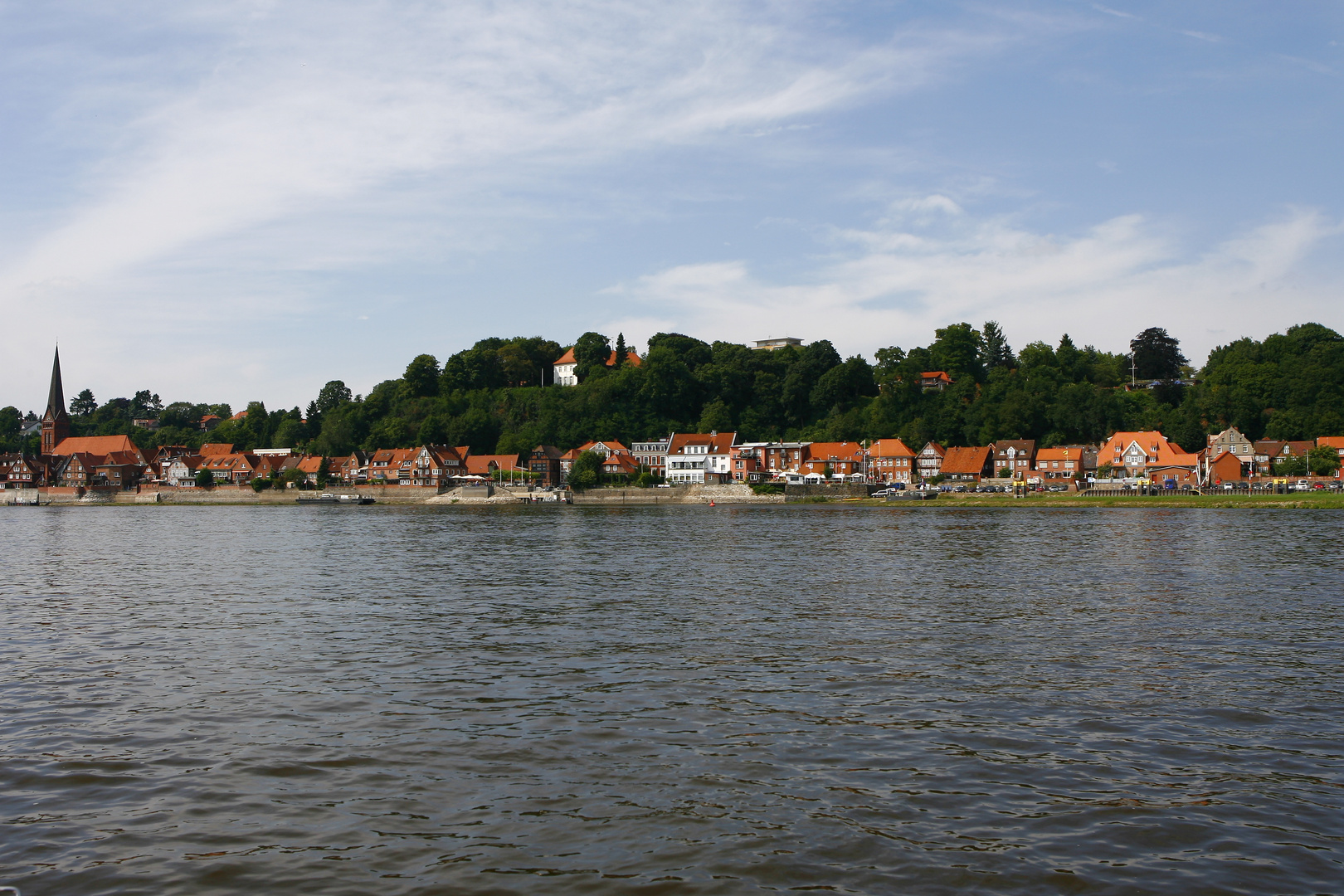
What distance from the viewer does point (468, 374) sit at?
140m

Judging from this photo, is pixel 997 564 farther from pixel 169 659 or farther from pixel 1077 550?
pixel 169 659

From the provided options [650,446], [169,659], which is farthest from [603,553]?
[650,446]

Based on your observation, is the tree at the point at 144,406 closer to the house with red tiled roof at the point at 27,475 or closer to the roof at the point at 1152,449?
the house with red tiled roof at the point at 27,475

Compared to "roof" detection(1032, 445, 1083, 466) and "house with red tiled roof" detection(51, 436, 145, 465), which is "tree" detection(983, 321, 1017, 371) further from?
"house with red tiled roof" detection(51, 436, 145, 465)

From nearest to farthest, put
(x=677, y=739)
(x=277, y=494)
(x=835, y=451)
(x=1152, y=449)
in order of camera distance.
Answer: (x=677, y=739), (x=1152, y=449), (x=835, y=451), (x=277, y=494)

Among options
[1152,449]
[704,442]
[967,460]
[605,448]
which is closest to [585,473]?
[605,448]

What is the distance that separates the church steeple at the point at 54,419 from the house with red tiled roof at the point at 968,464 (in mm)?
124671

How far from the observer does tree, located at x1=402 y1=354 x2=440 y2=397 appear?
137375 mm

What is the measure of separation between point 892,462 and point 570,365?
62.5m

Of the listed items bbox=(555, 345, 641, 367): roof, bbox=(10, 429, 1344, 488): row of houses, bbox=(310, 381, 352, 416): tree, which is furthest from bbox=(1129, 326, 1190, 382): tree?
bbox=(310, 381, 352, 416): tree

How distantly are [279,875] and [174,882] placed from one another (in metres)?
0.75

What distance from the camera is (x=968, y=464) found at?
330 ft

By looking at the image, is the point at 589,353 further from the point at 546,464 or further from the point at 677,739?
the point at 677,739

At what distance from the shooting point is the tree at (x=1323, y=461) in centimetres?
8498
